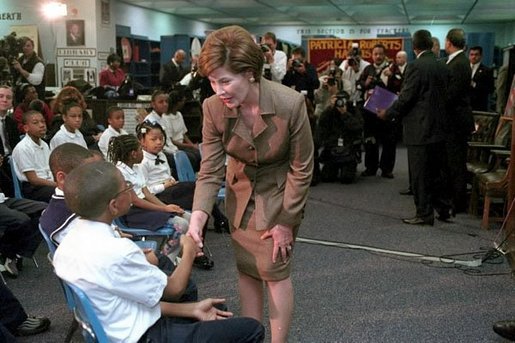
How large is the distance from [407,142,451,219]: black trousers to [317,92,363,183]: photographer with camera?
6.14ft

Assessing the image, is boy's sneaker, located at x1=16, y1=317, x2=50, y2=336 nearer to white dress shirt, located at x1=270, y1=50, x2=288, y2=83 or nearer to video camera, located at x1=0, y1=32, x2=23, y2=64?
white dress shirt, located at x1=270, y1=50, x2=288, y2=83

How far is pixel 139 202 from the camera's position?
3.41 m

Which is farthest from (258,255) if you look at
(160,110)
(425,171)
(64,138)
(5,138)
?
(160,110)

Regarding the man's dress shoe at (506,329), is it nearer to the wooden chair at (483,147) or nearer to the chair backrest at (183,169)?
the chair backrest at (183,169)

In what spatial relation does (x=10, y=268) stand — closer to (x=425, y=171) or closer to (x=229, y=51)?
(x=229, y=51)

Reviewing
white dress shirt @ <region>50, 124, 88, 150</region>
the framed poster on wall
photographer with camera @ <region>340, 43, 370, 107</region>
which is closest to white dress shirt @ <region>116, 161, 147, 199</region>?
white dress shirt @ <region>50, 124, 88, 150</region>

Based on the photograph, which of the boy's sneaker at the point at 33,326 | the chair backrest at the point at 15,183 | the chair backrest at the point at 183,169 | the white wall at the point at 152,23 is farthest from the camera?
the white wall at the point at 152,23

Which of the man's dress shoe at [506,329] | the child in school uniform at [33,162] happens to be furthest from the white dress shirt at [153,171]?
the man's dress shoe at [506,329]

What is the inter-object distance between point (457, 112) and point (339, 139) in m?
2.02

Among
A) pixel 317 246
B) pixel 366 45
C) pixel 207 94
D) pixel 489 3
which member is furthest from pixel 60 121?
pixel 489 3

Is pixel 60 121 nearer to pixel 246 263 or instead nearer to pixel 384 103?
pixel 384 103

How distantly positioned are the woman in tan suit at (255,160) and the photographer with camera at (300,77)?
5301 millimetres

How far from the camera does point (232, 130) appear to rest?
195 centimetres

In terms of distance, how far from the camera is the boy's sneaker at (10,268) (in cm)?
367
